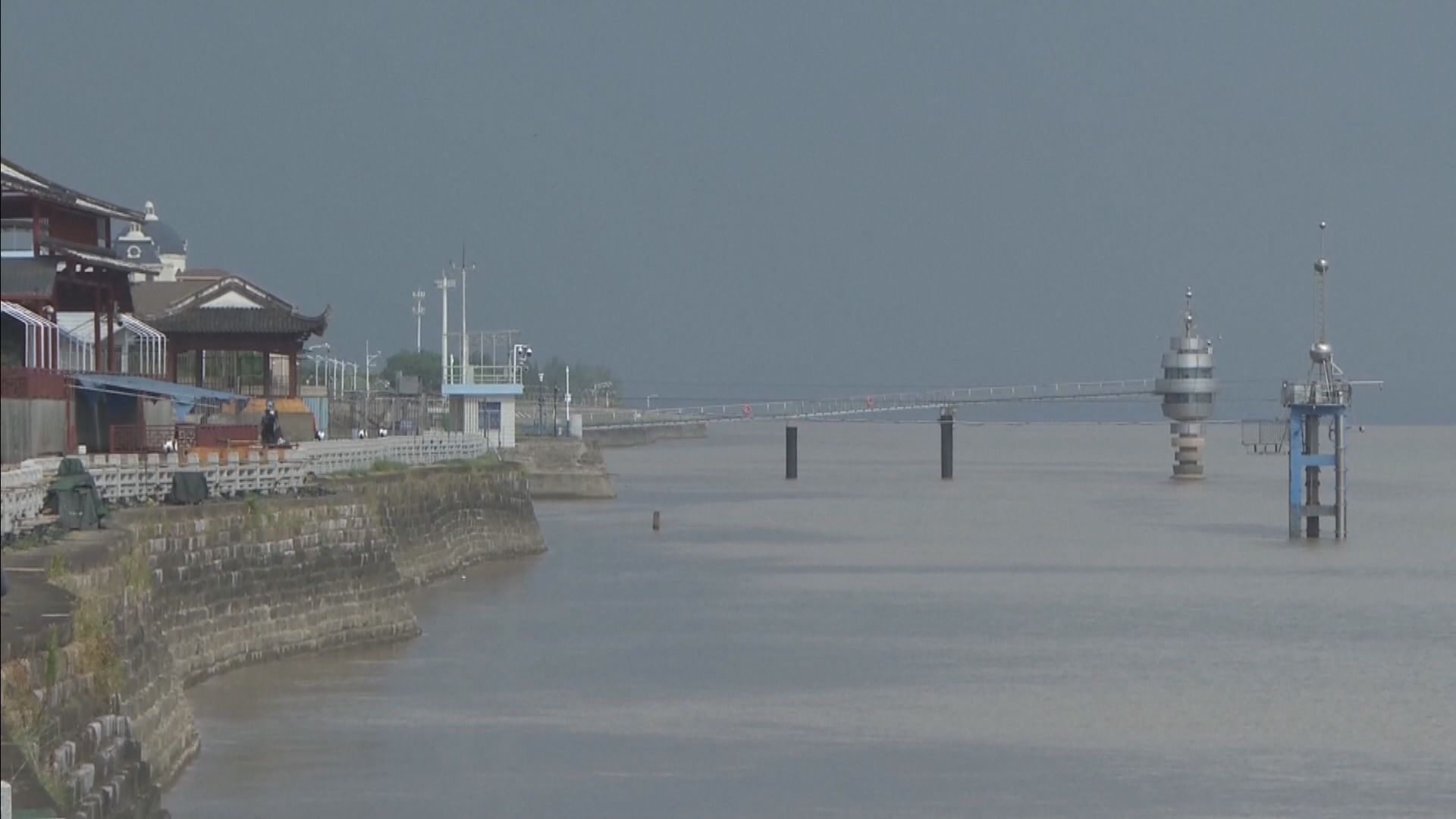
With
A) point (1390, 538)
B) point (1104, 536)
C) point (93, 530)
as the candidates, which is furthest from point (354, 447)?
point (1390, 538)

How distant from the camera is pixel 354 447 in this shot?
3731 centimetres

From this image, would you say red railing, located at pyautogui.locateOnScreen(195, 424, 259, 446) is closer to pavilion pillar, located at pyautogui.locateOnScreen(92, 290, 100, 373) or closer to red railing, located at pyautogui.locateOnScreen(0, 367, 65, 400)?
pavilion pillar, located at pyautogui.locateOnScreen(92, 290, 100, 373)

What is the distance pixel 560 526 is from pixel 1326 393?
18.9m

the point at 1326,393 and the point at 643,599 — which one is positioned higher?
the point at 1326,393

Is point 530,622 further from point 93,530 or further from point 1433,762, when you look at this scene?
point 1433,762

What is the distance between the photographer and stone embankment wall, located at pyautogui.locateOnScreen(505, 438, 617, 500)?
70.7 m

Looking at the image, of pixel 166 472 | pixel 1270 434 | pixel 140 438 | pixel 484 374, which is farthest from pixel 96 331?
pixel 484 374

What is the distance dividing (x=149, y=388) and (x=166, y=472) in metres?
9.17

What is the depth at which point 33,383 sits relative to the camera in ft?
94.9

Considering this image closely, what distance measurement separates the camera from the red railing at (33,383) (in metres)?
27.9

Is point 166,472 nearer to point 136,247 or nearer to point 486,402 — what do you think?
point 136,247

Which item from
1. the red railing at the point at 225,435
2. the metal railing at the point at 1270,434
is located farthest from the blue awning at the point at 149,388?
the metal railing at the point at 1270,434

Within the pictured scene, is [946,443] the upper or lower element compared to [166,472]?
lower

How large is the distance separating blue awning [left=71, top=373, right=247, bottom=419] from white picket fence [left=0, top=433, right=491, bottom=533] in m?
1.75
